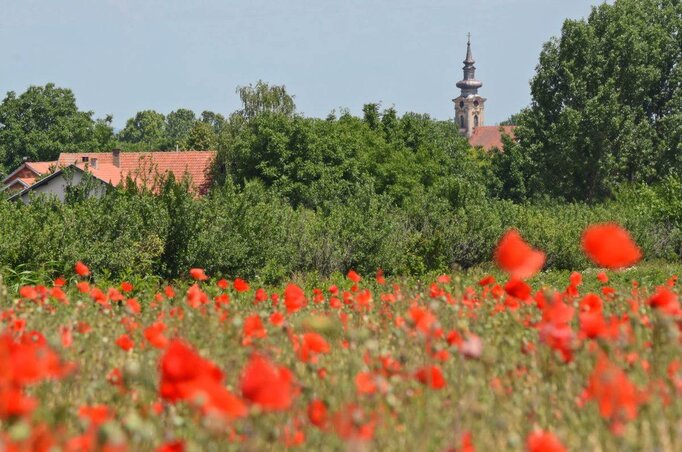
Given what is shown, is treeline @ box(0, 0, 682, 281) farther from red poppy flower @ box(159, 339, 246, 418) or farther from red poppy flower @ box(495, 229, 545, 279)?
red poppy flower @ box(159, 339, 246, 418)

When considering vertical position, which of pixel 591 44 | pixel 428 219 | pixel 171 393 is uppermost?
pixel 591 44

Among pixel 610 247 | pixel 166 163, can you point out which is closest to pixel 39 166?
pixel 166 163

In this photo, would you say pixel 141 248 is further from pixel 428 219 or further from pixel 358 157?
pixel 358 157

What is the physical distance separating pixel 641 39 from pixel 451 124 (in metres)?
42.7

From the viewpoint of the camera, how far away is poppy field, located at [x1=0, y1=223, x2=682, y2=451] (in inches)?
112

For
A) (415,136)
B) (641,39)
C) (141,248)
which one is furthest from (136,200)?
(415,136)

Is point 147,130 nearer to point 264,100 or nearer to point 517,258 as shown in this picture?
point 264,100

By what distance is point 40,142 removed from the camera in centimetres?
7938

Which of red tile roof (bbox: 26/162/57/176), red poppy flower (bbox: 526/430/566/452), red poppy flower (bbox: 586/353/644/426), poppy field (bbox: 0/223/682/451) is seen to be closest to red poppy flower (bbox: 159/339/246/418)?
poppy field (bbox: 0/223/682/451)

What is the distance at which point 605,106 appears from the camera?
43281 mm

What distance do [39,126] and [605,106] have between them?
51.3 meters

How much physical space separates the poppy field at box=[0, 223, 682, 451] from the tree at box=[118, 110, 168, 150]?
105 meters

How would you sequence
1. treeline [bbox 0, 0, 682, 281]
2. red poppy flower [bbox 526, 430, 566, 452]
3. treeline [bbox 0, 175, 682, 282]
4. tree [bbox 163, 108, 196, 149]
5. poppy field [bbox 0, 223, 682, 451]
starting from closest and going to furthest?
red poppy flower [bbox 526, 430, 566, 452] < poppy field [bbox 0, 223, 682, 451] < treeline [bbox 0, 175, 682, 282] < treeline [bbox 0, 0, 682, 281] < tree [bbox 163, 108, 196, 149]

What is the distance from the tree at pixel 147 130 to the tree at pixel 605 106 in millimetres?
69057
